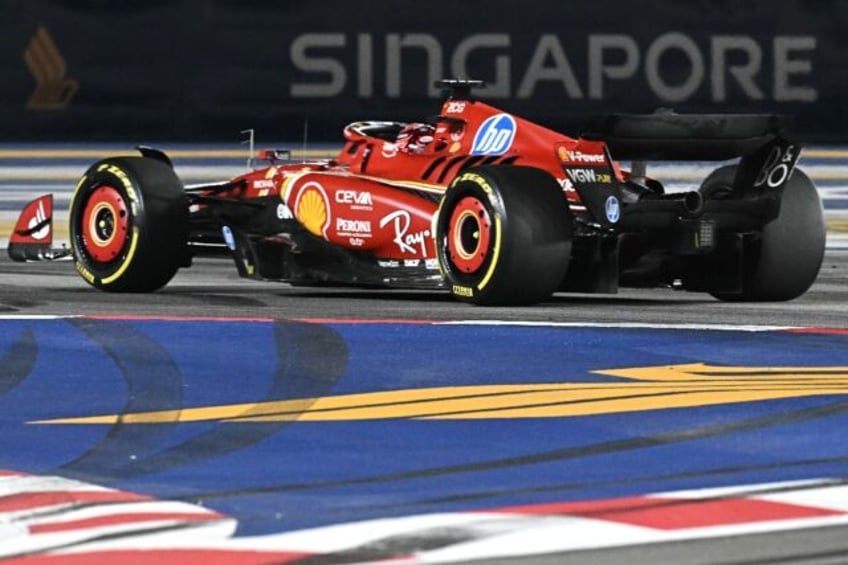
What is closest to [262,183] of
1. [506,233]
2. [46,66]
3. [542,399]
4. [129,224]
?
[129,224]

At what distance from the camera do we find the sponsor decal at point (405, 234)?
1142 centimetres

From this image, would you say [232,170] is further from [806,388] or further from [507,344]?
[806,388]

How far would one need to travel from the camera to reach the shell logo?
39.0ft

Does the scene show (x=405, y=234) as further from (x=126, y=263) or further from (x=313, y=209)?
(x=126, y=263)

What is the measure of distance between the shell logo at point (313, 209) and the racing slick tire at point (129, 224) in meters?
0.70

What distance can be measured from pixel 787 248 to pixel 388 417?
16.0 ft

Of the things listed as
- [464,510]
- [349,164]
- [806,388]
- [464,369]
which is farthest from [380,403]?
[349,164]

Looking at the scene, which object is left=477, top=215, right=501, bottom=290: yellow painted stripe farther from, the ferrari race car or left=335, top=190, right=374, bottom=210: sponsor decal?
left=335, top=190, right=374, bottom=210: sponsor decal

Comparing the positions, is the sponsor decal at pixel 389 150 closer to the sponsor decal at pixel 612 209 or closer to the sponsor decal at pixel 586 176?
the sponsor decal at pixel 586 176

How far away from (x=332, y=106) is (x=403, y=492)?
1168 centimetres

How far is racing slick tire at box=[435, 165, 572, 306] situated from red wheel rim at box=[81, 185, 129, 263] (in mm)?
2117

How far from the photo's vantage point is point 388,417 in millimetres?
7168

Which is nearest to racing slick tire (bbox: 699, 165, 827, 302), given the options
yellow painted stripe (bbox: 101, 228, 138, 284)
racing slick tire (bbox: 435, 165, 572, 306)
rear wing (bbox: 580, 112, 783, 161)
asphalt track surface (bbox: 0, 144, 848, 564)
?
asphalt track surface (bbox: 0, 144, 848, 564)

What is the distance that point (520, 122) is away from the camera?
37.2ft
